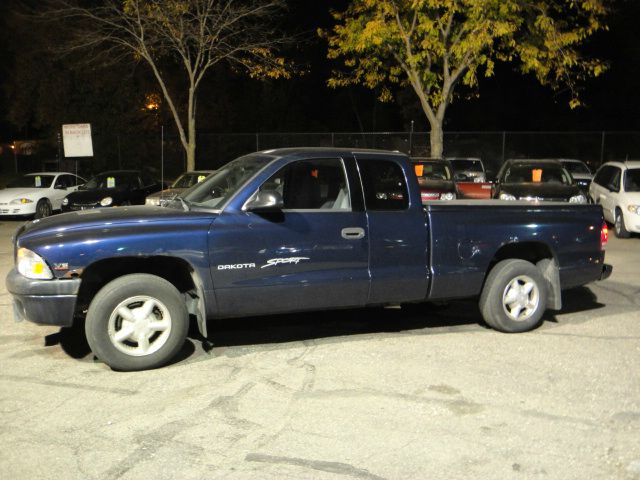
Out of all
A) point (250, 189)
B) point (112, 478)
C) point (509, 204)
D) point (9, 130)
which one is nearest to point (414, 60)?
point (509, 204)

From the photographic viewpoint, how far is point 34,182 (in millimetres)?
19594

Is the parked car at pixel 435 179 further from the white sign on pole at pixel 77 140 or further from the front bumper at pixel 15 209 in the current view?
the white sign on pole at pixel 77 140

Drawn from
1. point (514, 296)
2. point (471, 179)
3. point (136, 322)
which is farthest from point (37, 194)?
point (514, 296)

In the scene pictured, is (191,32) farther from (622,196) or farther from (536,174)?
(622,196)

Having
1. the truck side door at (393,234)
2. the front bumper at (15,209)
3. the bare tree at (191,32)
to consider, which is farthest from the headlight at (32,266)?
the bare tree at (191,32)

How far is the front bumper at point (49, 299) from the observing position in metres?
5.66

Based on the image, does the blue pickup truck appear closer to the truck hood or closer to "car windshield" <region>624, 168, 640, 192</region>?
the truck hood

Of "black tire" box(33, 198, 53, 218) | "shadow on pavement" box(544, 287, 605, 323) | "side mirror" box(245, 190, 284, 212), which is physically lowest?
"shadow on pavement" box(544, 287, 605, 323)

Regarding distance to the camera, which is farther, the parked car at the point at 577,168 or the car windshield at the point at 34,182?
the parked car at the point at 577,168

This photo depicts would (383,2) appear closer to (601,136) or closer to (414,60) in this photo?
(414,60)

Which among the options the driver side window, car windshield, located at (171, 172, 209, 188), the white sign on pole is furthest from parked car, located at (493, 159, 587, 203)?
the white sign on pole

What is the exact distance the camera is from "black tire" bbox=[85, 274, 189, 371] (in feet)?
18.8

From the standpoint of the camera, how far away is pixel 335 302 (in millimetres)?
6469

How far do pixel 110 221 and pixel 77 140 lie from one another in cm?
1735
